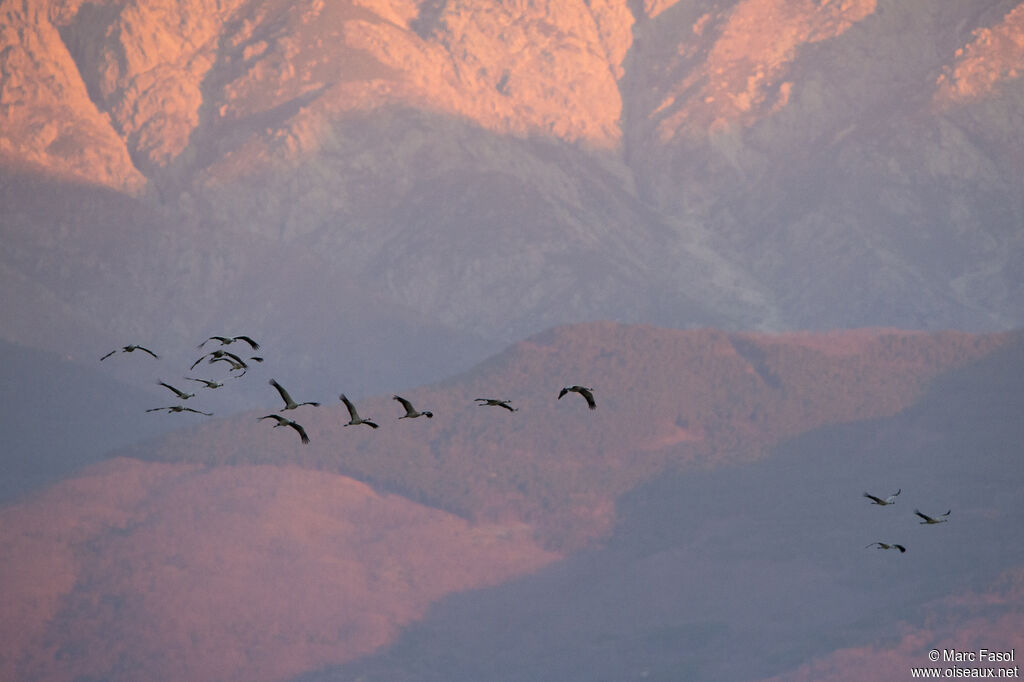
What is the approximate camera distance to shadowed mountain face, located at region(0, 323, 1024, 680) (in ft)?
419

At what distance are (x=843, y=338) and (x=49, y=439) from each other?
9257cm

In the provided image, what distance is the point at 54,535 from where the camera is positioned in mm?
149125

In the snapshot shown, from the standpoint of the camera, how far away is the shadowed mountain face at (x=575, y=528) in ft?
419

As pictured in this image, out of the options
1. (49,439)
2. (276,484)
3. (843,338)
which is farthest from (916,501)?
(49,439)

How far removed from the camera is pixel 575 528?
151500mm
